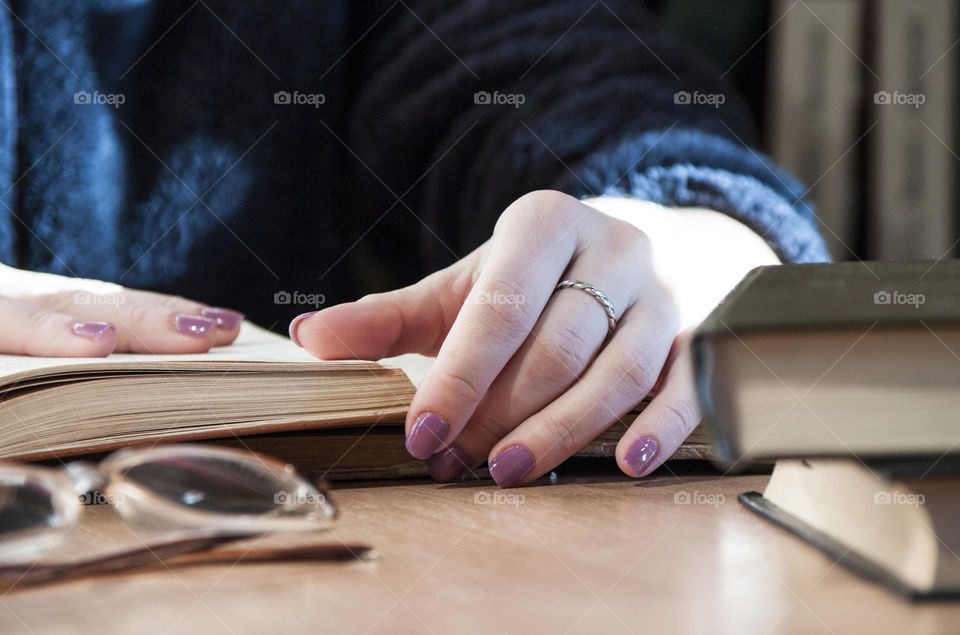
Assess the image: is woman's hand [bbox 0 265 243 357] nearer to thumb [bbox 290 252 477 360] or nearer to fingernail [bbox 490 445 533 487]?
thumb [bbox 290 252 477 360]

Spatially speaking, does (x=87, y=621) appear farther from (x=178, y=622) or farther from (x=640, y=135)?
(x=640, y=135)

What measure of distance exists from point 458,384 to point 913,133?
4.28 feet

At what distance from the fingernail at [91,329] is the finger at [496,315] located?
0.26 metres

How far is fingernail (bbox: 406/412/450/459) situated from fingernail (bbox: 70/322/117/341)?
0.26 m

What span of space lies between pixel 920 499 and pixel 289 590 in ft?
0.76

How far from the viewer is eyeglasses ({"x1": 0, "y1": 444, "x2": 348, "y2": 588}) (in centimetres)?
32

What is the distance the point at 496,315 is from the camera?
1.76 ft

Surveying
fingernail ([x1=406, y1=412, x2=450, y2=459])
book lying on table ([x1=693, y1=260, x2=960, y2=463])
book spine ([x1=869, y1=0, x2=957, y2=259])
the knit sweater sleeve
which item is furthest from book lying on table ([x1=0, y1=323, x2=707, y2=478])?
book spine ([x1=869, y1=0, x2=957, y2=259])

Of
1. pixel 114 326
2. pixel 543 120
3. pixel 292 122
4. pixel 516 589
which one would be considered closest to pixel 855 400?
pixel 516 589

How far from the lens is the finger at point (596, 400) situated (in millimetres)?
513

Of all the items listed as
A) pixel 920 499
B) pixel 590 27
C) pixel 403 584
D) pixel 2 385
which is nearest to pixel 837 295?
pixel 920 499

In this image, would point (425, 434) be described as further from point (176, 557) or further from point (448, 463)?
point (176, 557)

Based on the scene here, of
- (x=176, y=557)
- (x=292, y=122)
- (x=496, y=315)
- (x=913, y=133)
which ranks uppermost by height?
(x=913, y=133)

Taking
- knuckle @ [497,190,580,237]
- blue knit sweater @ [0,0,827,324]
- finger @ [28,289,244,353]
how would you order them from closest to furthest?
knuckle @ [497,190,580,237], finger @ [28,289,244,353], blue knit sweater @ [0,0,827,324]
